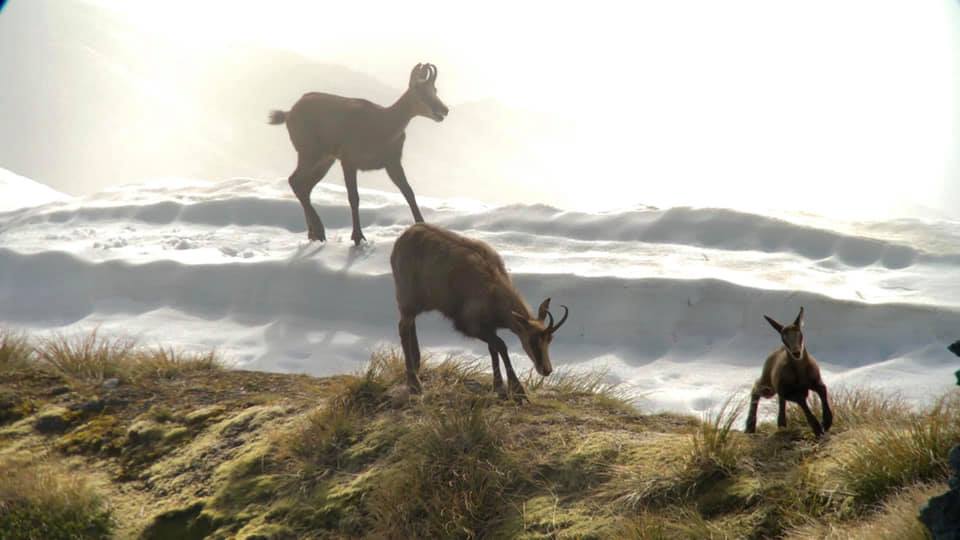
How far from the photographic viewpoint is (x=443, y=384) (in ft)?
21.2

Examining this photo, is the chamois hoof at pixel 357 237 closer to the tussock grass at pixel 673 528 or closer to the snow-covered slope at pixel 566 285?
the snow-covered slope at pixel 566 285

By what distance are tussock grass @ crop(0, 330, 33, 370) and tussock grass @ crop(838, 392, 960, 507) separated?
7068 mm

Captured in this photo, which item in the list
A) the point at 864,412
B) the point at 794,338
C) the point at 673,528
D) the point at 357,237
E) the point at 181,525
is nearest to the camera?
the point at 673,528

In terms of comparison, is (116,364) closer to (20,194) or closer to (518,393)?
(518,393)

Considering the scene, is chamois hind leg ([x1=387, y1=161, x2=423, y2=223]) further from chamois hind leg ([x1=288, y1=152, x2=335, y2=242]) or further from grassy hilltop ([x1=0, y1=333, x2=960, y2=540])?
grassy hilltop ([x1=0, y1=333, x2=960, y2=540])

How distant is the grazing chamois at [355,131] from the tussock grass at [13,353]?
4.37 m

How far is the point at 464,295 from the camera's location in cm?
604

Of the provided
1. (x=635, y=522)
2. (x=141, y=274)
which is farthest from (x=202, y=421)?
(x=141, y=274)

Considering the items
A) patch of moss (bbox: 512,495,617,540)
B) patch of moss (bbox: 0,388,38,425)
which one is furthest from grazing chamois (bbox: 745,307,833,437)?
patch of moss (bbox: 0,388,38,425)

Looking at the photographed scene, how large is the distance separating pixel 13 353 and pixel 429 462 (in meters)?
4.95

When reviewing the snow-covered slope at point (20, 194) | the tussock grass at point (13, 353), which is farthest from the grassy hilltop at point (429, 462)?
the snow-covered slope at point (20, 194)

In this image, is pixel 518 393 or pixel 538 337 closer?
pixel 538 337

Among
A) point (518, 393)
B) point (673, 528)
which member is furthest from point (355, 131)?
point (673, 528)

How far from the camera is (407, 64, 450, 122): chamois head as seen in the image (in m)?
10.7
